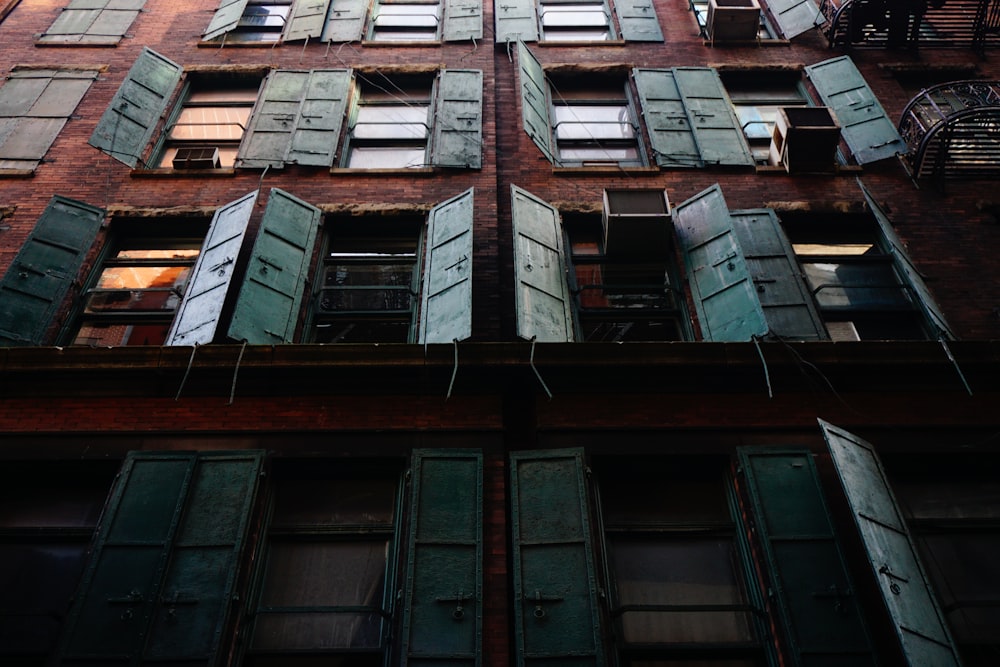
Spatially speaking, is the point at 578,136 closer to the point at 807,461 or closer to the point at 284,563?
the point at 807,461

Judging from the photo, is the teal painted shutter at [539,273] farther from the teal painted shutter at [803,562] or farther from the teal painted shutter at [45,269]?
the teal painted shutter at [45,269]

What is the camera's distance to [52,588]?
6781 millimetres

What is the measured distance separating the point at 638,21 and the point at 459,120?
4.91 m

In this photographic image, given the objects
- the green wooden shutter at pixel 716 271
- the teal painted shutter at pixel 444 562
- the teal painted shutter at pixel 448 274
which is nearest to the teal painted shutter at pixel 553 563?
the teal painted shutter at pixel 444 562

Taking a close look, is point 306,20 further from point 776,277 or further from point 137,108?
point 776,277

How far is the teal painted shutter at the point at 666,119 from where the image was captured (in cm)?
1140

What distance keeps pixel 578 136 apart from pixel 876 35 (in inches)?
235

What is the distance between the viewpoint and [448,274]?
872 centimetres

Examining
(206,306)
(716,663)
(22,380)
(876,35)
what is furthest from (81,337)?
(876,35)

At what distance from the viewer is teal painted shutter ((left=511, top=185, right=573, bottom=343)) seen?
27.1 ft

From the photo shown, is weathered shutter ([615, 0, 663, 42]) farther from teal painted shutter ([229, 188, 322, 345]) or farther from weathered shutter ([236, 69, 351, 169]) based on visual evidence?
teal painted shutter ([229, 188, 322, 345])

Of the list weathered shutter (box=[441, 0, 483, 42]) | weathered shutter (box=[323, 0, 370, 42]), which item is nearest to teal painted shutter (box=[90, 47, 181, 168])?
weathered shutter (box=[323, 0, 370, 42])

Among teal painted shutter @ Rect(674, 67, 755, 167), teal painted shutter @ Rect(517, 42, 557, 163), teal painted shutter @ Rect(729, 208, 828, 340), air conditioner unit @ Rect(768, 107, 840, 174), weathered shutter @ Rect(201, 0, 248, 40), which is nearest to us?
teal painted shutter @ Rect(729, 208, 828, 340)

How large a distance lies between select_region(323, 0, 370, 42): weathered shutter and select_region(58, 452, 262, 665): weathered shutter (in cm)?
951
